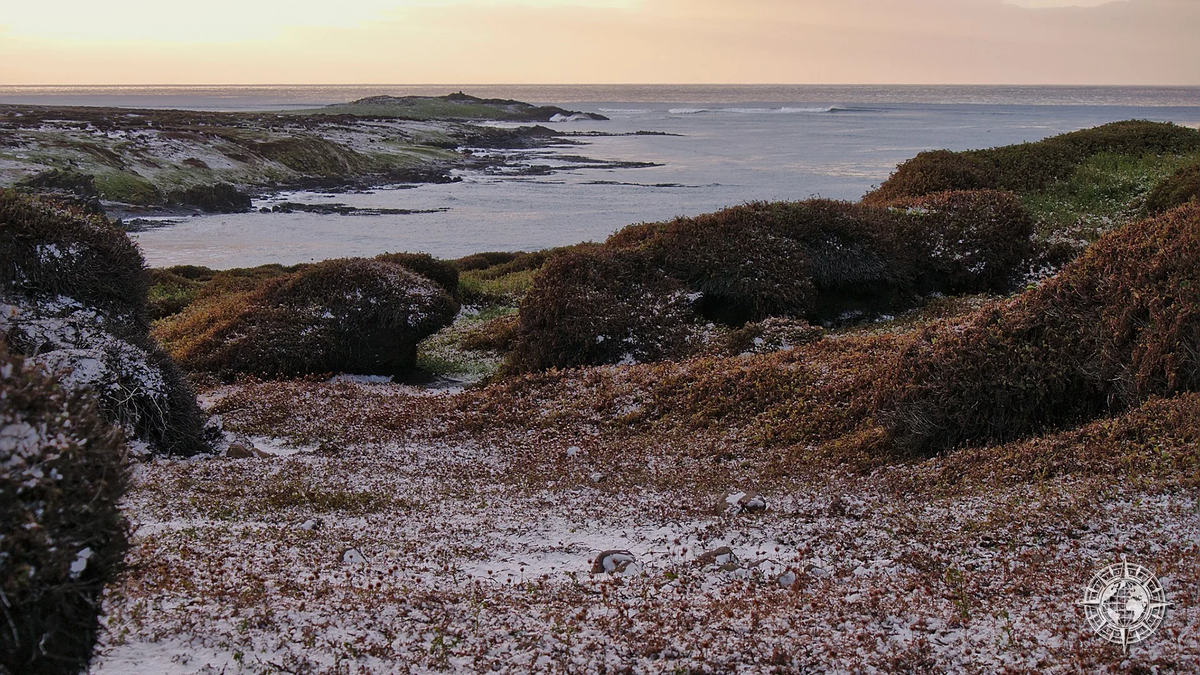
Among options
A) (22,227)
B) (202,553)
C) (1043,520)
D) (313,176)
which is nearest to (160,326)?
(22,227)

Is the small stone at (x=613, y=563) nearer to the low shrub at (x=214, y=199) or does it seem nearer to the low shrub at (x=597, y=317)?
the low shrub at (x=597, y=317)

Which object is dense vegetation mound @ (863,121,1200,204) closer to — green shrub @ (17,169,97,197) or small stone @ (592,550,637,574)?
small stone @ (592,550,637,574)

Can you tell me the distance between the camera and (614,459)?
10375 mm

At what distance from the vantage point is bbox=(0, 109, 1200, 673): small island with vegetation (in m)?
4.80

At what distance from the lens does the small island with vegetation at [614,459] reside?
4797mm

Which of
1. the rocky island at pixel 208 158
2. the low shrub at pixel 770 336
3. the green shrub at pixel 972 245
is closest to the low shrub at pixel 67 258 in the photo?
the low shrub at pixel 770 336

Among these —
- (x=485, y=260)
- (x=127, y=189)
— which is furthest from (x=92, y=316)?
(x=127, y=189)

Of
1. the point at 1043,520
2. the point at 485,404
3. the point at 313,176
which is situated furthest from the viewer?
the point at 313,176

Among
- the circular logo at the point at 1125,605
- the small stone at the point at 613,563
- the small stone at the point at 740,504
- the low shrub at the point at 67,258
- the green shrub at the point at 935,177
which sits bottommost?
the small stone at the point at 740,504

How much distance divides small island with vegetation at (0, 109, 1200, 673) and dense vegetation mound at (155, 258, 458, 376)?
0.25 ft

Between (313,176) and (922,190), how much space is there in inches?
1754

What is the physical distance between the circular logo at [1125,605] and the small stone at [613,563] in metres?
3.04

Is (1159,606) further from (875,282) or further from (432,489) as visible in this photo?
(875,282)

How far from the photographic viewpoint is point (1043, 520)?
641 centimetres
